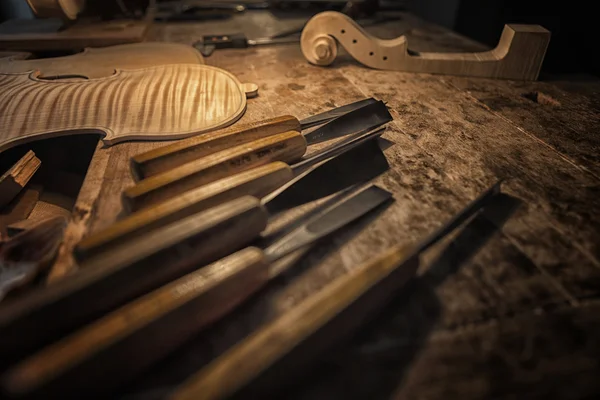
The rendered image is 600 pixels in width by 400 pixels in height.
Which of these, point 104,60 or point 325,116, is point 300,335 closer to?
point 325,116

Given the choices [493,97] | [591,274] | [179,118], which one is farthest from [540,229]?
[179,118]

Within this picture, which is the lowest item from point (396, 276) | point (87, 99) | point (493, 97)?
point (493, 97)

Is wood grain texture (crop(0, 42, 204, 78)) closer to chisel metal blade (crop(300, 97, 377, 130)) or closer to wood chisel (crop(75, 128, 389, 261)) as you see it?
chisel metal blade (crop(300, 97, 377, 130))

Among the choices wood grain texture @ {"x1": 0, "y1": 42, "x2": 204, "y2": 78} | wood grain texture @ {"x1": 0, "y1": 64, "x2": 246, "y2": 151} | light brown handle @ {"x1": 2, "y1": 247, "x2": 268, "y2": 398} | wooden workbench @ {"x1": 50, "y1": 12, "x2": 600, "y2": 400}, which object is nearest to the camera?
light brown handle @ {"x1": 2, "y1": 247, "x2": 268, "y2": 398}

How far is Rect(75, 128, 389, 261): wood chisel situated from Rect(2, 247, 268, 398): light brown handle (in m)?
0.12

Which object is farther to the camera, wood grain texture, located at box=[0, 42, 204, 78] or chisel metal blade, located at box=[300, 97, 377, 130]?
wood grain texture, located at box=[0, 42, 204, 78]

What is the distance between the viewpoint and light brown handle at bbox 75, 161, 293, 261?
549 mm

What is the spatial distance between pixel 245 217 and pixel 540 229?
610mm

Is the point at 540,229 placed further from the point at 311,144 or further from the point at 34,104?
the point at 34,104

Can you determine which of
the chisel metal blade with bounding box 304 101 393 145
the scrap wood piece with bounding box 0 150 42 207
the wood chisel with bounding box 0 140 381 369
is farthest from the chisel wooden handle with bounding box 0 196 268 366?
the scrap wood piece with bounding box 0 150 42 207

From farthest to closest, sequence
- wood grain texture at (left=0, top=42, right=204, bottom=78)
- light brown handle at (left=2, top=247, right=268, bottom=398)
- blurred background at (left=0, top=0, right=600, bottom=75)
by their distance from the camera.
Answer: blurred background at (left=0, top=0, right=600, bottom=75) → wood grain texture at (left=0, top=42, right=204, bottom=78) → light brown handle at (left=2, top=247, right=268, bottom=398)

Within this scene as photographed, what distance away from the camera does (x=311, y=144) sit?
1015 mm

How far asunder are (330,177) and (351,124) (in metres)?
0.25

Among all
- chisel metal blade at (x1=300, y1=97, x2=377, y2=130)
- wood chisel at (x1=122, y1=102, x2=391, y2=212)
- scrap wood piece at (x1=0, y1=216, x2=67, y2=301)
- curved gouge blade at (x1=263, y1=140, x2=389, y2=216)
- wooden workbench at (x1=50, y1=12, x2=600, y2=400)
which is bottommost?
wooden workbench at (x1=50, y1=12, x2=600, y2=400)
